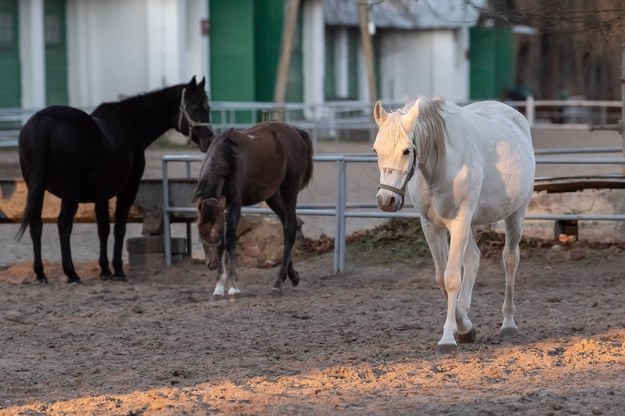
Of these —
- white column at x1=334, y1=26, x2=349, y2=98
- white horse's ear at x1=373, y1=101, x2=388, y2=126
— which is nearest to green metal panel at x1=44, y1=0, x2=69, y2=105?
white column at x1=334, y1=26, x2=349, y2=98

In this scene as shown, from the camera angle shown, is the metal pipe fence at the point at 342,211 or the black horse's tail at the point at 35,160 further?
the black horse's tail at the point at 35,160

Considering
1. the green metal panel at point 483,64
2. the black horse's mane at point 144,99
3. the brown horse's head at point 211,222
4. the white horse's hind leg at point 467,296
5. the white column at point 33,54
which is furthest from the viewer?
the green metal panel at point 483,64

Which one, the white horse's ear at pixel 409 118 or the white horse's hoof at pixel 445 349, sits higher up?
the white horse's ear at pixel 409 118

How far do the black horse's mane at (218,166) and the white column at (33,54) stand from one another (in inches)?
631

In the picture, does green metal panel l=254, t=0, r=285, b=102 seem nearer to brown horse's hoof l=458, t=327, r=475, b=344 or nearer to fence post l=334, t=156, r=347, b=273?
fence post l=334, t=156, r=347, b=273

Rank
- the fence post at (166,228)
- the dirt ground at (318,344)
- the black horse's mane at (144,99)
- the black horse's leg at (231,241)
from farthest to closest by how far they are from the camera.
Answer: the fence post at (166,228)
the black horse's mane at (144,99)
the black horse's leg at (231,241)
the dirt ground at (318,344)

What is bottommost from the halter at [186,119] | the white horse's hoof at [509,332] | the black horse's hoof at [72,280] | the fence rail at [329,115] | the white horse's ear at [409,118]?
the black horse's hoof at [72,280]

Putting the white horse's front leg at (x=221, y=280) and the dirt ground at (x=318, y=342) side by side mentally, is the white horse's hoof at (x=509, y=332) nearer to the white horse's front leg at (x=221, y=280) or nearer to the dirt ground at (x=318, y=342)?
the dirt ground at (x=318, y=342)

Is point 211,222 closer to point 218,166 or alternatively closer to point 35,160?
point 218,166

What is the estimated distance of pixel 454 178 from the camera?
25.5 ft

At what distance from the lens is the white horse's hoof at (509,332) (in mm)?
8516

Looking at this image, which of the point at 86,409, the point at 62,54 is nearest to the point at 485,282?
the point at 86,409

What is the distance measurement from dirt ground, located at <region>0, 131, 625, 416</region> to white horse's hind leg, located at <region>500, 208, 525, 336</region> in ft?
0.42

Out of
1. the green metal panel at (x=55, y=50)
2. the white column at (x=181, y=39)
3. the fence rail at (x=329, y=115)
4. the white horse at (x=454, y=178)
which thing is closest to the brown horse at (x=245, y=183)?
the white horse at (x=454, y=178)
